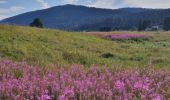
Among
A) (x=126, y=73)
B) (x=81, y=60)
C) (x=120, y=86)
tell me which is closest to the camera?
(x=120, y=86)

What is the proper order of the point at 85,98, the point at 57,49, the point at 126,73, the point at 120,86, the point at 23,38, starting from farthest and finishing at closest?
the point at 23,38
the point at 57,49
the point at 126,73
the point at 120,86
the point at 85,98

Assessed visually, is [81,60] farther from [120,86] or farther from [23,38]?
[120,86]

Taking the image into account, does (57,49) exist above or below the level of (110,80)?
below

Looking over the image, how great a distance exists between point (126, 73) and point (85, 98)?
8.11 ft

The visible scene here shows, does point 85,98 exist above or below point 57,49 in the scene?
above

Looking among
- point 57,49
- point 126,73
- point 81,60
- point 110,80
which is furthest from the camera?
point 57,49

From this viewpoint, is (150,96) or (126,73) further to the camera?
(126,73)

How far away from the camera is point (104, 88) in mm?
6152

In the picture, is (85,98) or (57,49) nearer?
(85,98)

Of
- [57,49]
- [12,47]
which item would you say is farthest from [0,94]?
[57,49]

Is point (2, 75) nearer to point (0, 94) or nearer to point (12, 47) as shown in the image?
point (0, 94)

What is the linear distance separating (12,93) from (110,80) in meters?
1.90

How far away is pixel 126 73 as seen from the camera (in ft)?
25.7

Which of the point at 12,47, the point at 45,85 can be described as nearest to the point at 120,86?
the point at 45,85
